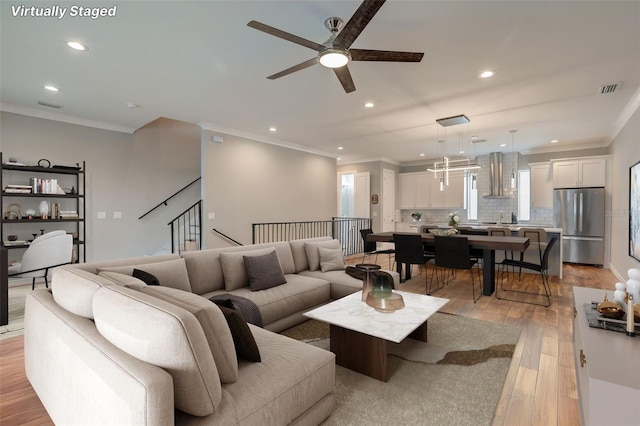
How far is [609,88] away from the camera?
3797mm

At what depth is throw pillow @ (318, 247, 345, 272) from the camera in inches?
158

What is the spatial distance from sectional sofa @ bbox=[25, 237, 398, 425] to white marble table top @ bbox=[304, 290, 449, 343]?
1.65 feet

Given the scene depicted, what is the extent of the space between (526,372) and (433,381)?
2.63ft

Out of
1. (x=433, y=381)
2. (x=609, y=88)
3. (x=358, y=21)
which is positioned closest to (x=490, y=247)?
(x=609, y=88)

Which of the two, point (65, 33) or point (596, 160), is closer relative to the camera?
point (65, 33)

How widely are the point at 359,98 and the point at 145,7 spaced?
8.77ft

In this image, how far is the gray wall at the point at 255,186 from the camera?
5.58 metres

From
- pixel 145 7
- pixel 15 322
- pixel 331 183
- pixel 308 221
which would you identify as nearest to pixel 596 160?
pixel 331 183

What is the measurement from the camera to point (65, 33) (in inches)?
104

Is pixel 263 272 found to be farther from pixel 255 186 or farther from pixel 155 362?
pixel 255 186

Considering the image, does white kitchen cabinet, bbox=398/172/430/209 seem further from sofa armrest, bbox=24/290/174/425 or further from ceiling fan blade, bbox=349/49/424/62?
sofa armrest, bbox=24/290/174/425

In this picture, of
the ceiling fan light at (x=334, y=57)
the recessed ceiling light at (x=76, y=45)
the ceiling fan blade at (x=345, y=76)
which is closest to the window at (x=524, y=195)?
the ceiling fan blade at (x=345, y=76)

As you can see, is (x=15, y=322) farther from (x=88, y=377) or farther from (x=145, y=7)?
(x=145, y=7)

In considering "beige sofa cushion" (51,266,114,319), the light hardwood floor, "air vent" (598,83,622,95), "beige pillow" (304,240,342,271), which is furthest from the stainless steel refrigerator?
"beige sofa cushion" (51,266,114,319)
